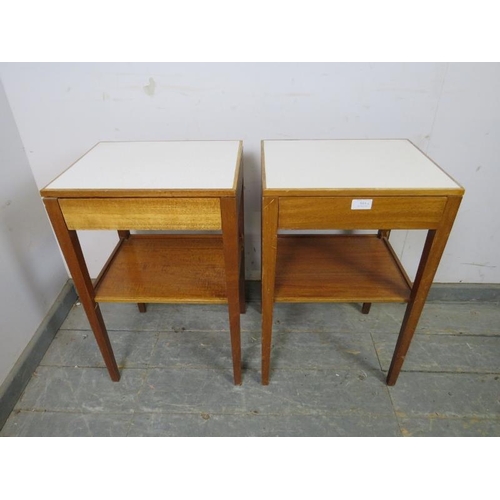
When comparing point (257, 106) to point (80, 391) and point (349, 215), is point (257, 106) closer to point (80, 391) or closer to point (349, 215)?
point (349, 215)

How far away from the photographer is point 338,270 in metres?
1.15

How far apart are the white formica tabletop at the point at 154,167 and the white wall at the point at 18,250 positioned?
345 millimetres

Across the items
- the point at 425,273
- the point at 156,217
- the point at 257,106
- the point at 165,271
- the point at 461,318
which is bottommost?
the point at 461,318

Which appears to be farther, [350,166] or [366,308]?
[366,308]

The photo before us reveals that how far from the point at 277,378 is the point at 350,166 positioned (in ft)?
2.54

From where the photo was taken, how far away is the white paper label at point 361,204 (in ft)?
2.77

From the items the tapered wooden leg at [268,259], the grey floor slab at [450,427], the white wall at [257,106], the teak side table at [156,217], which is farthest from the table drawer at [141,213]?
the grey floor slab at [450,427]

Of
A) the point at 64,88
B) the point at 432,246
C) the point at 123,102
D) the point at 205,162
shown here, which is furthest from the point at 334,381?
the point at 64,88

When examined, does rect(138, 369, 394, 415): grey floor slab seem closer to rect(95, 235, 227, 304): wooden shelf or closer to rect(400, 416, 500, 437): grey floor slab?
rect(400, 416, 500, 437): grey floor slab

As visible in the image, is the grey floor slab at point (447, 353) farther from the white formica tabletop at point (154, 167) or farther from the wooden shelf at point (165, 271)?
the white formica tabletop at point (154, 167)

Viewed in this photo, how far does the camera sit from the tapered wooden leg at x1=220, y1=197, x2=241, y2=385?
0.85 metres

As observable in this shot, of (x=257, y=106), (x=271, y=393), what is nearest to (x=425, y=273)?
(x=271, y=393)

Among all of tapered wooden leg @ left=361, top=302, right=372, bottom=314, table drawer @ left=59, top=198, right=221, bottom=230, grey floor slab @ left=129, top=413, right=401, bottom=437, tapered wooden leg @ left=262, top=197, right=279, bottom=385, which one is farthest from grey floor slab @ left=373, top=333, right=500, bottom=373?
table drawer @ left=59, top=198, right=221, bottom=230

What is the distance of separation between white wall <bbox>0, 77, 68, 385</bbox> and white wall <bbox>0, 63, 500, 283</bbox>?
6 cm
